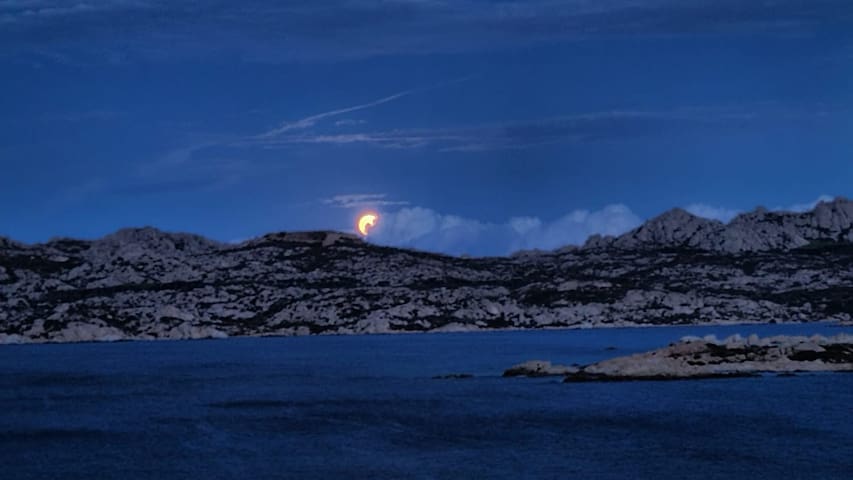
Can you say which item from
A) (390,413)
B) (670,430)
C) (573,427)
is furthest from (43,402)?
(670,430)

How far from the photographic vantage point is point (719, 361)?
10275cm

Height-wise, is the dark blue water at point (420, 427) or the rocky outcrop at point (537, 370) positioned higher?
the rocky outcrop at point (537, 370)

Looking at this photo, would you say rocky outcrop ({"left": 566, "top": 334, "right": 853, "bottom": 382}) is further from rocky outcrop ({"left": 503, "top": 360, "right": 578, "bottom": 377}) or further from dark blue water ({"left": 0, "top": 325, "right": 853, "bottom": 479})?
dark blue water ({"left": 0, "top": 325, "right": 853, "bottom": 479})

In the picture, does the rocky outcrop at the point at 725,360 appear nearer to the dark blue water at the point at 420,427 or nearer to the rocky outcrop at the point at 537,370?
the rocky outcrop at the point at 537,370

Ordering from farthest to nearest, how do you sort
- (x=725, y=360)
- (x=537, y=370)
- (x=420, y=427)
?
1. (x=537, y=370)
2. (x=725, y=360)
3. (x=420, y=427)

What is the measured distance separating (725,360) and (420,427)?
161ft

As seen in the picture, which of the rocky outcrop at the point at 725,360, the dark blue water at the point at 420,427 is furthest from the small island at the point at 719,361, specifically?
the dark blue water at the point at 420,427

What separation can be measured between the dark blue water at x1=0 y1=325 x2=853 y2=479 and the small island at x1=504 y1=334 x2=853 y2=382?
410 centimetres

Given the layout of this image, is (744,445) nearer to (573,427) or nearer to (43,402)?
(573,427)

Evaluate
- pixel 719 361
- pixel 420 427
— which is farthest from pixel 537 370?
pixel 420 427

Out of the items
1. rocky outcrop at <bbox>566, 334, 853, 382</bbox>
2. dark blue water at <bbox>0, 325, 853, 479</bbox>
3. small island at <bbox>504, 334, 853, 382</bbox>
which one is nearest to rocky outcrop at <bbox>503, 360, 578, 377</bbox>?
small island at <bbox>504, 334, 853, 382</bbox>

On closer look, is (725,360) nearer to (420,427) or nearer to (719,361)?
(719,361)

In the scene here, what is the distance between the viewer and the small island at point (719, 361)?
9794 cm

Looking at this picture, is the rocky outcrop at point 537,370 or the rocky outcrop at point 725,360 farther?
the rocky outcrop at point 537,370
